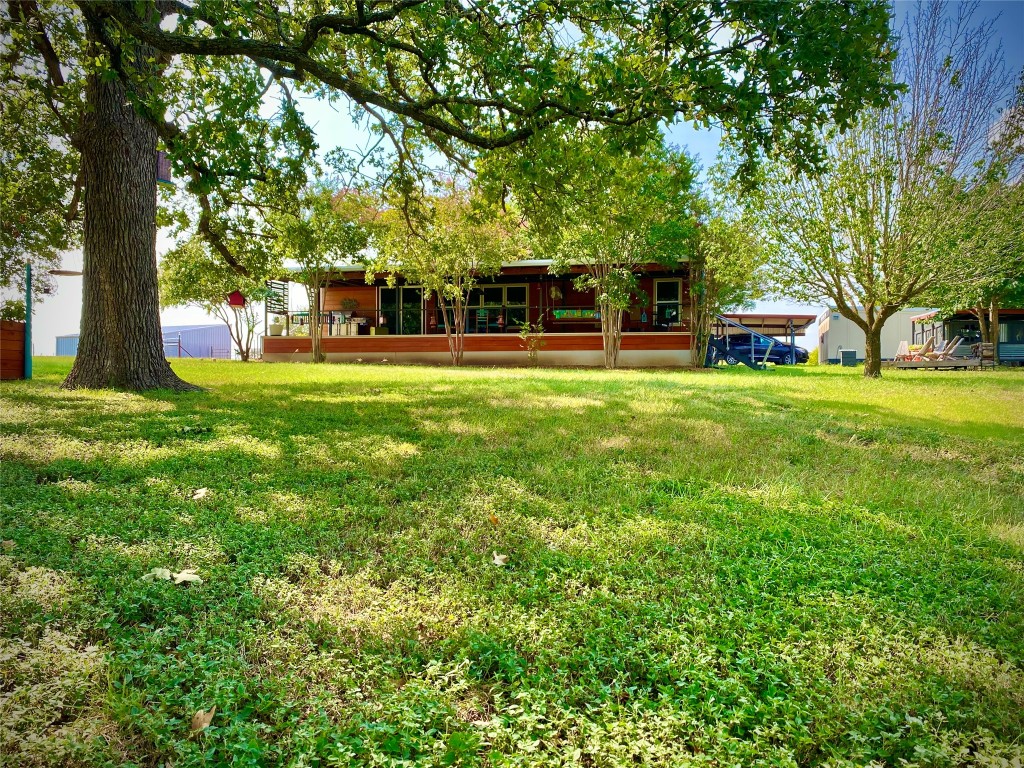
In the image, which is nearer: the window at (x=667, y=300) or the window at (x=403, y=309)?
the window at (x=667, y=300)

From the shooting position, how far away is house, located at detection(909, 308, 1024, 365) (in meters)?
17.3

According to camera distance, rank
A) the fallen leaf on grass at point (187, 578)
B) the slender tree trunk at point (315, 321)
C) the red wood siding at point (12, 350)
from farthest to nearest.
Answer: the slender tree trunk at point (315, 321), the red wood siding at point (12, 350), the fallen leaf on grass at point (187, 578)

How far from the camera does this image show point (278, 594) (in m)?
2.05

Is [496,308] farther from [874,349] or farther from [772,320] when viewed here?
[772,320]

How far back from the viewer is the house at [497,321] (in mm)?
21438

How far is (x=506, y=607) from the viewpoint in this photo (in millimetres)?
1979

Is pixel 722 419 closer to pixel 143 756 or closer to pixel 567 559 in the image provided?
pixel 567 559

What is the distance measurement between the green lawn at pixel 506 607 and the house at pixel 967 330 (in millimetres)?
16270

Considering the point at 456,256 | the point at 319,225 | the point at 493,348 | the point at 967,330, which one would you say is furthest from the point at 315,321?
the point at 967,330

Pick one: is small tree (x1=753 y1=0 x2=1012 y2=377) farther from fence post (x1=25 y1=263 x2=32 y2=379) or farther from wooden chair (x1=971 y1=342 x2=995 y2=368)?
fence post (x1=25 y1=263 x2=32 y2=379)

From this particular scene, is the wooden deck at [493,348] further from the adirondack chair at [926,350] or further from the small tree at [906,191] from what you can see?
the adirondack chair at [926,350]

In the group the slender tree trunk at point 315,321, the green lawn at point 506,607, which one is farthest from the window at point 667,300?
the green lawn at point 506,607

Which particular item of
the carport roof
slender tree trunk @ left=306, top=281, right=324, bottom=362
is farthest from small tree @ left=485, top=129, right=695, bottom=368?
the carport roof

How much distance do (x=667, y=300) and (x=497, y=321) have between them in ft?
24.6
